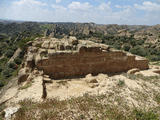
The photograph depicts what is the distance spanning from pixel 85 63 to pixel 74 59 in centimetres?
119

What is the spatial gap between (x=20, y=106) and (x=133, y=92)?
23.0 feet

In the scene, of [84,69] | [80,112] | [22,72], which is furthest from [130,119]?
[22,72]

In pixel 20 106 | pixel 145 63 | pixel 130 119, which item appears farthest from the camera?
pixel 145 63

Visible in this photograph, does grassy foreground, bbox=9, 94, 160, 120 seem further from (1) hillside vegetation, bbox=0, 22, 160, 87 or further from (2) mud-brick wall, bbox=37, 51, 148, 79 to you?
(1) hillside vegetation, bbox=0, 22, 160, 87

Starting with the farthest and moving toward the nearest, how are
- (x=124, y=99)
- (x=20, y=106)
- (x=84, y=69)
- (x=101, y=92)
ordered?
1. (x=84, y=69)
2. (x=101, y=92)
3. (x=124, y=99)
4. (x=20, y=106)

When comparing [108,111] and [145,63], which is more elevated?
[145,63]

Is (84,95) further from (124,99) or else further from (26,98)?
(26,98)

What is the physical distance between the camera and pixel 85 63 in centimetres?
1184

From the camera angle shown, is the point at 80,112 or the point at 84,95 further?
the point at 84,95

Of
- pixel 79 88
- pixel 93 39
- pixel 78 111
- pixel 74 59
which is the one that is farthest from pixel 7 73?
pixel 93 39

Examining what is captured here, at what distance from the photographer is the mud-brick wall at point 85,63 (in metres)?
10.9

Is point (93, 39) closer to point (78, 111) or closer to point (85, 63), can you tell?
point (85, 63)

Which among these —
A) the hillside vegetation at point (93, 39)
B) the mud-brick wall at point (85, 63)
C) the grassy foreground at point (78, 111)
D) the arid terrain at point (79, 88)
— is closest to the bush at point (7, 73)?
the hillside vegetation at point (93, 39)

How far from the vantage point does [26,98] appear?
22.9 ft
